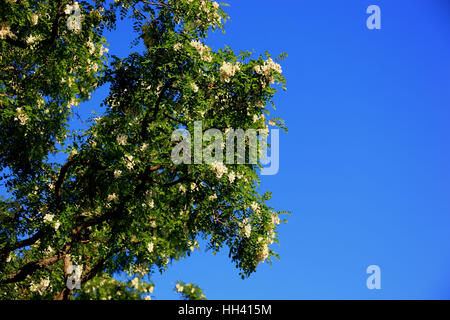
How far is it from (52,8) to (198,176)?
21.5 ft

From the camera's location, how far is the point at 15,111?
1266cm

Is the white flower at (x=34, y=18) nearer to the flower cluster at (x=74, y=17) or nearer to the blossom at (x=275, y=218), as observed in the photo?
the flower cluster at (x=74, y=17)

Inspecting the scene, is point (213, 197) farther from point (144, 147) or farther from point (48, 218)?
point (48, 218)

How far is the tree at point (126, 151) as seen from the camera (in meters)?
11.5

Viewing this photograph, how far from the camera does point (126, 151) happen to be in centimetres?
1127

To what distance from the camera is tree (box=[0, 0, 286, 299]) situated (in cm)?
1152

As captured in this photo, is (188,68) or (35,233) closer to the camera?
(188,68)

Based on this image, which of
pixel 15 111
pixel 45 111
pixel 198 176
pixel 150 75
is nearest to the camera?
pixel 198 176

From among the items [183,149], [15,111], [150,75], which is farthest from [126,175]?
[15,111]

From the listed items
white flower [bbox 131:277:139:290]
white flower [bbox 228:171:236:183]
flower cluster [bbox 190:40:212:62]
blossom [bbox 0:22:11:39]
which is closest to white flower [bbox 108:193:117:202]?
white flower [bbox 131:277:139:290]
